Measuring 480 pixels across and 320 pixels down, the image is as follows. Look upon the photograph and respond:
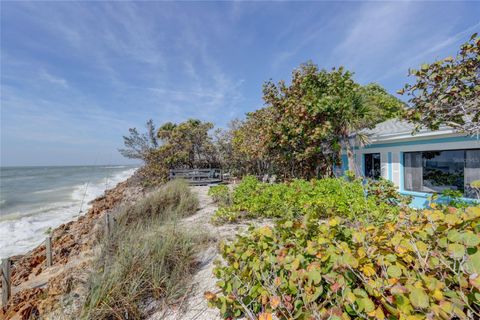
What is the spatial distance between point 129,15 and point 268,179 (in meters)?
11.0

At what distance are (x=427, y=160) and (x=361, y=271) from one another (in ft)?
26.8

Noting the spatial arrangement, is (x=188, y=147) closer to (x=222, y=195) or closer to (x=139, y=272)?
(x=222, y=195)

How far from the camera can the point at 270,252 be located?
1.86 metres

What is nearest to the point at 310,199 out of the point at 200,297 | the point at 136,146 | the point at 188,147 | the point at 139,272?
the point at 200,297

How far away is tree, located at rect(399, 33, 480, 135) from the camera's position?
4121 mm

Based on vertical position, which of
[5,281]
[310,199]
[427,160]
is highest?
[427,160]

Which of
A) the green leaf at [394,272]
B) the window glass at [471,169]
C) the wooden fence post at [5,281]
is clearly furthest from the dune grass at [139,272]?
the window glass at [471,169]

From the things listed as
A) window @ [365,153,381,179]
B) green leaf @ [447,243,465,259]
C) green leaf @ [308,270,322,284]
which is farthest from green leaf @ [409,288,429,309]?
window @ [365,153,381,179]

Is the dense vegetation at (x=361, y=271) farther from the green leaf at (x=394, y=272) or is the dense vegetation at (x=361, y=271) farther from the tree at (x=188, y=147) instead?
the tree at (x=188, y=147)

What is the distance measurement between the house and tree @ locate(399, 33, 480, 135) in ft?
6.83

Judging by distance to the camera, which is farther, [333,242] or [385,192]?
[385,192]

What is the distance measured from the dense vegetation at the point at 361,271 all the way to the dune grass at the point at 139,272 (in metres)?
1.43

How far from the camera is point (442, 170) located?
284 inches

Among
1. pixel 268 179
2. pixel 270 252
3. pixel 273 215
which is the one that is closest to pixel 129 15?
pixel 273 215
